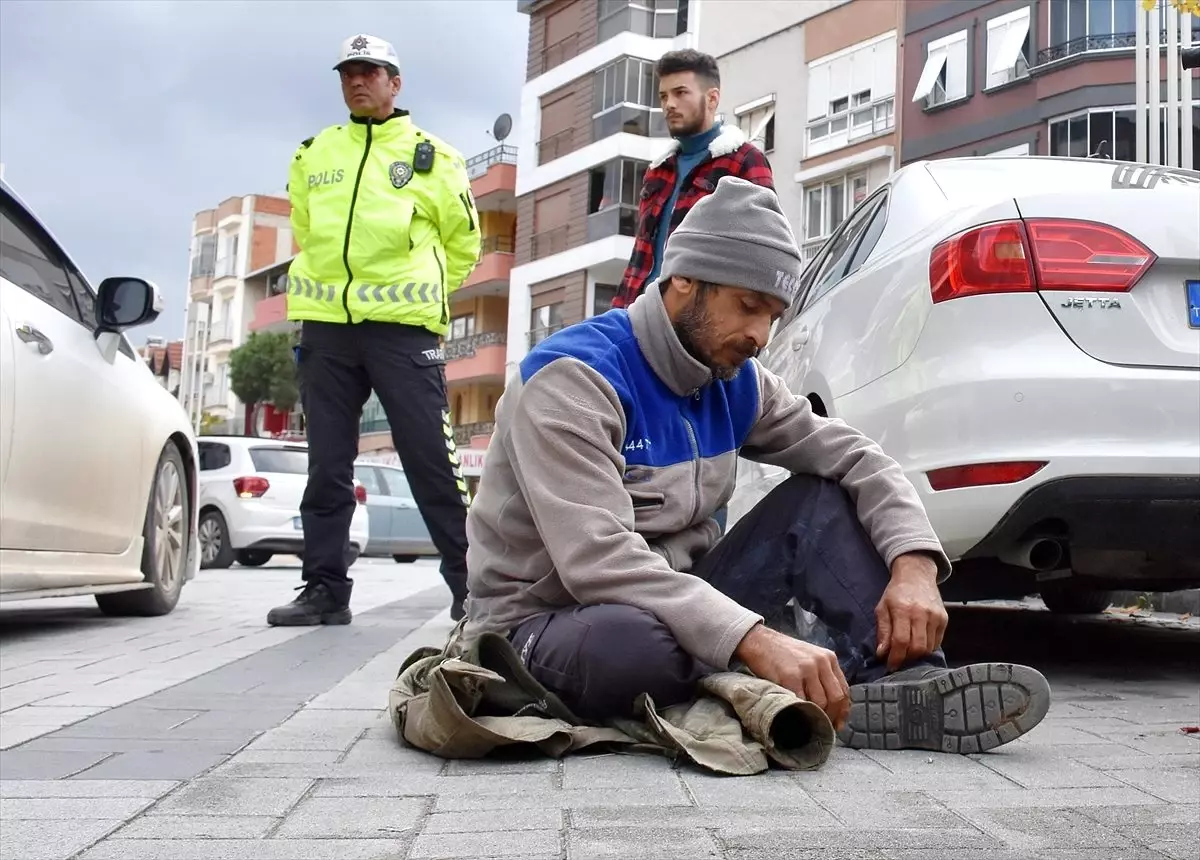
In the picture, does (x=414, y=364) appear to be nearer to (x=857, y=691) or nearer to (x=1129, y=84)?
(x=857, y=691)

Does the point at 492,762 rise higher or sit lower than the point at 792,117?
lower

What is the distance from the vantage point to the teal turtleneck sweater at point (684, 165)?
5.06 meters

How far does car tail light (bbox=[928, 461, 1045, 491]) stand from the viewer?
3842 millimetres

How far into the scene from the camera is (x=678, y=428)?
308 cm

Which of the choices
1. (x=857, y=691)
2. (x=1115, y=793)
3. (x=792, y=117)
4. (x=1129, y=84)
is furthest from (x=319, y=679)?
(x=792, y=117)

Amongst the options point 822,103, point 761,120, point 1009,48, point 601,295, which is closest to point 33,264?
point 1009,48

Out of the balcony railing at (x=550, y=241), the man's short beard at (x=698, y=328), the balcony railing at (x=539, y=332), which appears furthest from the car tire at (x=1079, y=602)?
→ the balcony railing at (x=550, y=241)

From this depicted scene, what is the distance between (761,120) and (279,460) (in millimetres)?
22301

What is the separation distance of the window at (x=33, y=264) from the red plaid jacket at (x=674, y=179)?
2.27 m

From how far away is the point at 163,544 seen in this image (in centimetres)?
682

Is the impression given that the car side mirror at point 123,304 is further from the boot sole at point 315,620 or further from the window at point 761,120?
the window at point 761,120

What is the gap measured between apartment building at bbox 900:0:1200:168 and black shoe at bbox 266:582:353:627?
897 inches

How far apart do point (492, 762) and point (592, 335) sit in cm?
93

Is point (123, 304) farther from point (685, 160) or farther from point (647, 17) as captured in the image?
point (647, 17)
